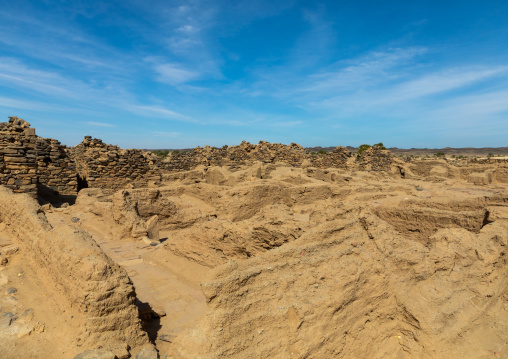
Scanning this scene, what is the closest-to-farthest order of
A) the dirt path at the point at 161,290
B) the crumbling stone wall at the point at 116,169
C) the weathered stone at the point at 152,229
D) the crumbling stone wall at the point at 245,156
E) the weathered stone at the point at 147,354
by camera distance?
the weathered stone at the point at 147,354, the dirt path at the point at 161,290, the weathered stone at the point at 152,229, the crumbling stone wall at the point at 116,169, the crumbling stone wall at the point at 245,156

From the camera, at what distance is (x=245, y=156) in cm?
2130

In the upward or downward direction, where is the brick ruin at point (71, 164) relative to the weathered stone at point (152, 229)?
upward

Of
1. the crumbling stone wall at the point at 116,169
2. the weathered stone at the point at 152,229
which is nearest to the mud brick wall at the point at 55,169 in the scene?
the crumbling stone wall at the point at 116,169

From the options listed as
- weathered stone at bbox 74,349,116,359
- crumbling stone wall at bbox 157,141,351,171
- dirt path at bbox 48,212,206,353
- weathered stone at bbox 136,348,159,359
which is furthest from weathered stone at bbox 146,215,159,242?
crumbling stone wall at bbox 157,141,351,171

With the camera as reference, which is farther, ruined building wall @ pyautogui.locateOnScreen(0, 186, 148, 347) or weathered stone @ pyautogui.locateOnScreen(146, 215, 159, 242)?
weathered stone @ pyautogui.locateOnScreen(146, 215, 159, 242)

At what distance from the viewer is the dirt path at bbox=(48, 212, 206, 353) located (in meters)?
3.60

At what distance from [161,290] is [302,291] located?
242 centimetres

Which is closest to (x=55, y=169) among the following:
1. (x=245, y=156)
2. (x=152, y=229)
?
(x=152, y=229)

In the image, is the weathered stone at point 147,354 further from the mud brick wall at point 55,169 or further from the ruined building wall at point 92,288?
the mud brick wall at point 55,169

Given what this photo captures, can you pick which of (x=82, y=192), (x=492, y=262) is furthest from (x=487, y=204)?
(x=82, y=192)

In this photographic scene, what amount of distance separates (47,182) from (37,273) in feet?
29.1

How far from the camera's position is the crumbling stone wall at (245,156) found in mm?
19680

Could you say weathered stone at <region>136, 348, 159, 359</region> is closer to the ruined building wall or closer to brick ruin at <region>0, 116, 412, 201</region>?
the ruined building wall

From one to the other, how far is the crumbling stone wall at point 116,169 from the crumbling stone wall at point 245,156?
5.07 meters
